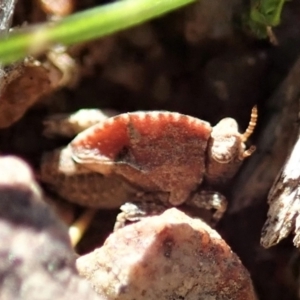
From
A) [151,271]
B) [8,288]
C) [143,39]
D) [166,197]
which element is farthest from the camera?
[143,39]

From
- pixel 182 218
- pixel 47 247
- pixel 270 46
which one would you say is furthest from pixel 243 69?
pixel 47 247

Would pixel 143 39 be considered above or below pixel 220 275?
above

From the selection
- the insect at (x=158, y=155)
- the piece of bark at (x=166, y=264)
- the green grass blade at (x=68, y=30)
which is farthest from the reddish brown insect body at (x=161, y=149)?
the green grass blade at (x=68, y=30)

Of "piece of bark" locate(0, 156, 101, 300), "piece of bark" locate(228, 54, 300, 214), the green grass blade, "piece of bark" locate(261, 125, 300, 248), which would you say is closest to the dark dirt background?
"piece of bark" locate(228, 54, 300, 214)

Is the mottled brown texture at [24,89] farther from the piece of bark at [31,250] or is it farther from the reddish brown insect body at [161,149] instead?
the piece of bark at [31,250]

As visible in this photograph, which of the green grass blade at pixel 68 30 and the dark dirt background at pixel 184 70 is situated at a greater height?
the green grass blade at pixel 68 30

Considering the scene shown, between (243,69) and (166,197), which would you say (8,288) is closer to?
(166,197)
